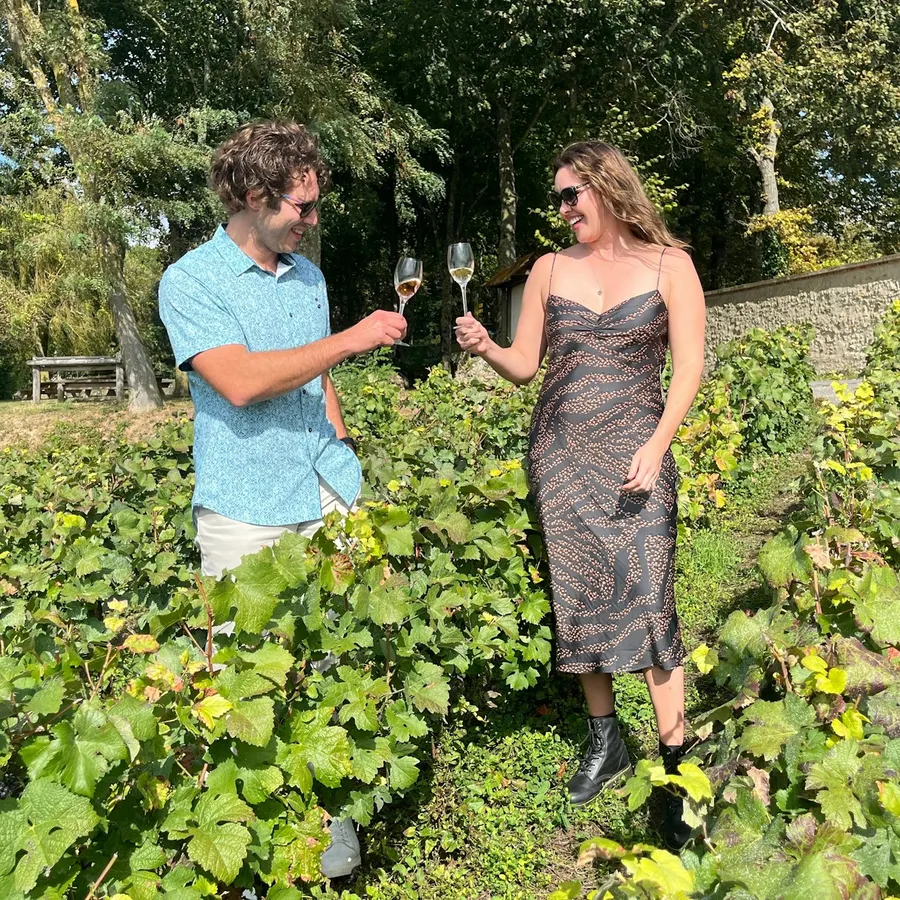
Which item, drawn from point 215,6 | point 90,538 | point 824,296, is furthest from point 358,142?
point 90,538

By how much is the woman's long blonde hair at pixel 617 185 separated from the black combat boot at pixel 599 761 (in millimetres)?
1545

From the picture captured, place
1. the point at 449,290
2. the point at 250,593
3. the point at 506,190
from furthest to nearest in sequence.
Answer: the point at 449,290, the point at 506,190, the point at 250,593

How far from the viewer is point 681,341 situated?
2545 millimetres

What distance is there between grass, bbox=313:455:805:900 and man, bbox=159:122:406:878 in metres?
0.34

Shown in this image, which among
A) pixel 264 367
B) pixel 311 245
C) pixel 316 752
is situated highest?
pixel 311 245

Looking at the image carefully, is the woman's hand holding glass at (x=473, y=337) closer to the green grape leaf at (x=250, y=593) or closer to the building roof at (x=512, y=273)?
the green grape leaf at (x=250, y=593)

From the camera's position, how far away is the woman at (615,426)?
252 cm

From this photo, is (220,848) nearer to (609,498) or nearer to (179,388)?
(609,498)

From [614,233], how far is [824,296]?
54.3 ft

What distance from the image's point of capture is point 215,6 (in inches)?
663

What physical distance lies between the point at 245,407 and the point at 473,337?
0.78 meters

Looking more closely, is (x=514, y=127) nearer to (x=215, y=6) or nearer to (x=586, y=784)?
(x=215, y=6)

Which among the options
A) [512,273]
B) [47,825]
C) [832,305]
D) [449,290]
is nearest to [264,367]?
[47,825]

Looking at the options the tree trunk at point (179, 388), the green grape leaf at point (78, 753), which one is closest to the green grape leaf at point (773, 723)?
the green grape leaf at point (78, 753)
